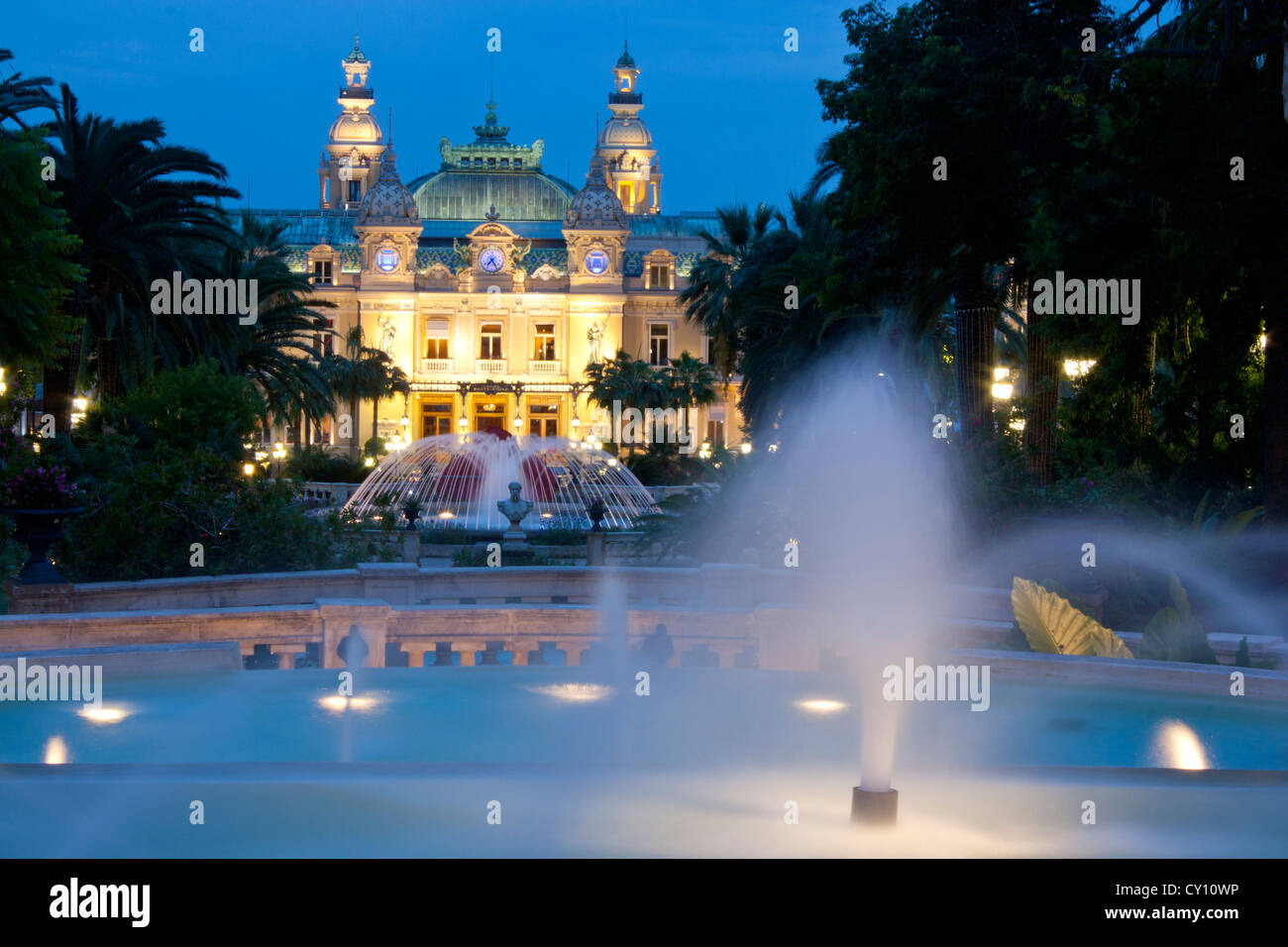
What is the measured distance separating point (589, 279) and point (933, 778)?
66960 millimetres

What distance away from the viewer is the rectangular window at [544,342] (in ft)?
235

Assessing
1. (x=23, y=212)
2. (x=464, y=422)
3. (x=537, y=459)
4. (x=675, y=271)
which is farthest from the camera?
(x=675, y=271)

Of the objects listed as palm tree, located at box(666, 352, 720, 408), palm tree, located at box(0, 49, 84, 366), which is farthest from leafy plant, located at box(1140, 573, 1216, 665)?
palm tree, located at box(666, 352, 720, 408)

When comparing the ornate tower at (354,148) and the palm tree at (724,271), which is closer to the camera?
the palm tree at (724,271)

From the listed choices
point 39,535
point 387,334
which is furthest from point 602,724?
point 387,334

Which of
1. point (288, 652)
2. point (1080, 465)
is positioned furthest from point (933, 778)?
point (1080, 465)

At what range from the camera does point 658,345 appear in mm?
73188

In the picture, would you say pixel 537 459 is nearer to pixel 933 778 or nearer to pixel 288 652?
pixel 288 652

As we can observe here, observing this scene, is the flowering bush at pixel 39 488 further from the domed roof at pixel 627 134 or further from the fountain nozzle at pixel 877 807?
the domed roof at pixel 627 134

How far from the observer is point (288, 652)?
8375mm

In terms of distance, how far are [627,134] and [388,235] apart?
22774 mm

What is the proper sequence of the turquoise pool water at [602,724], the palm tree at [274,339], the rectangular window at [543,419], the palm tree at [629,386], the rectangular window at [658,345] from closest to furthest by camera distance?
1. the turquoise pool water at [602,724]
2. the palm tree at [274,339]
3. the palm tree at [629,386]
4. the rectangular window at [543,419]
5. the rectangular window at [658,345]

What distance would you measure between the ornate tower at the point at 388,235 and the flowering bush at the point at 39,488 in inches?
2419

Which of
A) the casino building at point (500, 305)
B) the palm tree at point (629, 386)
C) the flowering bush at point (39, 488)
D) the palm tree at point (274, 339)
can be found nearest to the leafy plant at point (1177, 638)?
the flowering bush at point (39, 488)
